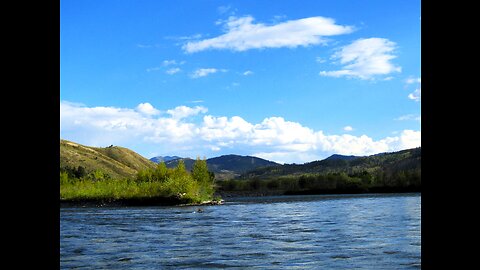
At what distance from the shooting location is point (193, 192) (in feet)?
339

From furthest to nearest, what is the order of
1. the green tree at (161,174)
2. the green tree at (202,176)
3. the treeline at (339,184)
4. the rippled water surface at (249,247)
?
the treeline at (339,184) < the green tree at (161,174) < the green tree at (202,176) < the rippled water surface at (249,247)

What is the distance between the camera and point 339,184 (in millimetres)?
173125

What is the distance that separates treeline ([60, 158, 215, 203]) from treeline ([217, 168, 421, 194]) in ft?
218

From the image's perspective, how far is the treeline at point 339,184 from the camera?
162 meters

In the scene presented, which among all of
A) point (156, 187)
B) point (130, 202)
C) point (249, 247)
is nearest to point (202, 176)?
point (156, 187)

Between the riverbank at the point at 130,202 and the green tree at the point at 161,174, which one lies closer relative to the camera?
the riverbank at the point at 130,202

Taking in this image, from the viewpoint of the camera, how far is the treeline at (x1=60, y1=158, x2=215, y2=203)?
103694 millimetres

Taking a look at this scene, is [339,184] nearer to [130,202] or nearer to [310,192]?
[310,192]

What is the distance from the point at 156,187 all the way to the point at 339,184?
8146 centimetres

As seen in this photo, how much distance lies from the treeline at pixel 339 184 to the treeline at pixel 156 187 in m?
66.5

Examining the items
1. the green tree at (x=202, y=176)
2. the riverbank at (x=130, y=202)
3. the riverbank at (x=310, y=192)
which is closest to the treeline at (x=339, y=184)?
the riverbank at (x=310, y=192)

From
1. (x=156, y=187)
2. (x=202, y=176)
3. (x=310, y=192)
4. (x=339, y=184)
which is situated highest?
(x=202, y=176)

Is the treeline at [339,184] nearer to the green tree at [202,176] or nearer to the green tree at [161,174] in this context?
the green tree at [202,176]

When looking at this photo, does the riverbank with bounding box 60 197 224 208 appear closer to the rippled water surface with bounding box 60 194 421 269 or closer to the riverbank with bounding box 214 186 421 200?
the riverbank with bounding box 214 186 421 200
